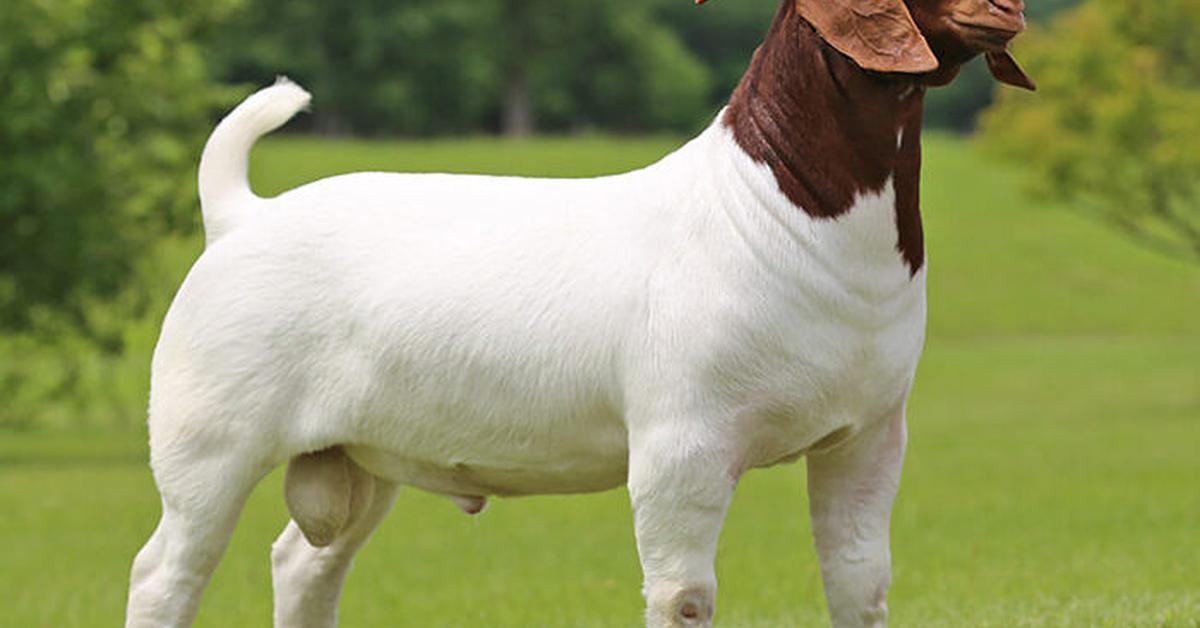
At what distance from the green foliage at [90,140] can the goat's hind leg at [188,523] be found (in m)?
12.4

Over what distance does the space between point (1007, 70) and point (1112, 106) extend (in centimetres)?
1652

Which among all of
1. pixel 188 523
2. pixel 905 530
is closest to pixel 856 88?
pixel 188 523

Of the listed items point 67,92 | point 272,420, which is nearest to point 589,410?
point 272,420

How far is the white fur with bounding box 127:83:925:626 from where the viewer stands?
4.91m

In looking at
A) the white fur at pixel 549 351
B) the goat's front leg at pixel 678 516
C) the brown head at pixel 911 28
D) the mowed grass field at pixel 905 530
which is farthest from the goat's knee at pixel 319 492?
the mowed grass field at pixel 905 530

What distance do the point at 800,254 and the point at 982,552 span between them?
24.5 feet

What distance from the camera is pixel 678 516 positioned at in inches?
194

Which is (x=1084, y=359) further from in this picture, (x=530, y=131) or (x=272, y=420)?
(x=530, y=131)

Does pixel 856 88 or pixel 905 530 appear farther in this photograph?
pixel 905 530

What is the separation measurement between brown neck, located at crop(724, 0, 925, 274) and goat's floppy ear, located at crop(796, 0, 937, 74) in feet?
0.47

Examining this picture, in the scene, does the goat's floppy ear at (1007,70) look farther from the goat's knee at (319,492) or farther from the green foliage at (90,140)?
the green foliage at (90,140)

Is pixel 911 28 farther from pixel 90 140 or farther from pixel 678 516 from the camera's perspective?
pixel 90 140

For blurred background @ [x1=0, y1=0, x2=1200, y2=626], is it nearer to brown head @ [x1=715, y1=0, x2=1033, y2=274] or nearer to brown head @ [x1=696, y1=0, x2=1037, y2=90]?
brown head @ [x1=715, y1=0, x2=1033, y2=274]

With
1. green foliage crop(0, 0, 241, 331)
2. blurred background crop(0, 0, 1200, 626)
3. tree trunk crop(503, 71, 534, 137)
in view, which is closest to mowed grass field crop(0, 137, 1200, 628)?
blurred background crop(0, 0, 1200, 626)
